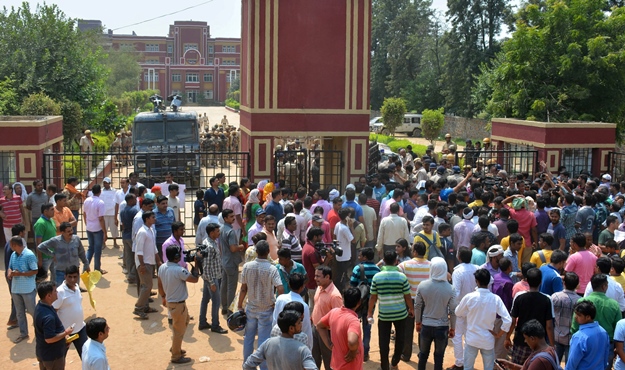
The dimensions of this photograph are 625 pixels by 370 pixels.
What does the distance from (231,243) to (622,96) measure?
1761 centimetres

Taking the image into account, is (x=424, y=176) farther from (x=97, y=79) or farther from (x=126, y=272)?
(x=97, y=79)

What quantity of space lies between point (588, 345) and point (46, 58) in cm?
2541

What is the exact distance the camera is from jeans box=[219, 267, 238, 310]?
32.1 ft

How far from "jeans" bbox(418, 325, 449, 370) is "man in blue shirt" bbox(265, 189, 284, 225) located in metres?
4.26

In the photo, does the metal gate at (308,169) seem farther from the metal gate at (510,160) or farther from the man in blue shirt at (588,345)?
the man in blue shirt at (588,345)

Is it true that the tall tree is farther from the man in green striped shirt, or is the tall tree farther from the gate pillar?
the man in green striped shirt

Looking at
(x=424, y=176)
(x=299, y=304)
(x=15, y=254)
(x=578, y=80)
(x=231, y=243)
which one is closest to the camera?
(x=299, y=304)

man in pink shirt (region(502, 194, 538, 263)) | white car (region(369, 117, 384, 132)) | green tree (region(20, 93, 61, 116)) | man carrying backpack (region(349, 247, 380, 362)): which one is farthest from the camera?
white car (region(369, 117, 384, 132))

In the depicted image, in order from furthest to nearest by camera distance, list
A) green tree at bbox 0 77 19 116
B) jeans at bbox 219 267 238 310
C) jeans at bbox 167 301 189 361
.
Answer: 1. green tree at bbox 0 77 19 116
2. jeans at bbox 219 267 238 310
3. jeans at bbox 167 301 189 361

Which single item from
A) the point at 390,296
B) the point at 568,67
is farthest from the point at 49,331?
the point at 568,67

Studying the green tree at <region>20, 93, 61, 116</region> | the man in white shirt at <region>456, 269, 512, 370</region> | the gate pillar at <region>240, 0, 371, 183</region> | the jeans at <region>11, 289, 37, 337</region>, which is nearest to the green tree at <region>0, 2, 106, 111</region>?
the green tree at <region>20, 93, 61, 116</region>

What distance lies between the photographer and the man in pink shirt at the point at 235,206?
38.9 ft

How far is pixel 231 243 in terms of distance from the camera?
9602 millimetres

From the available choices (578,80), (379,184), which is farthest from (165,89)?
(379,184)
